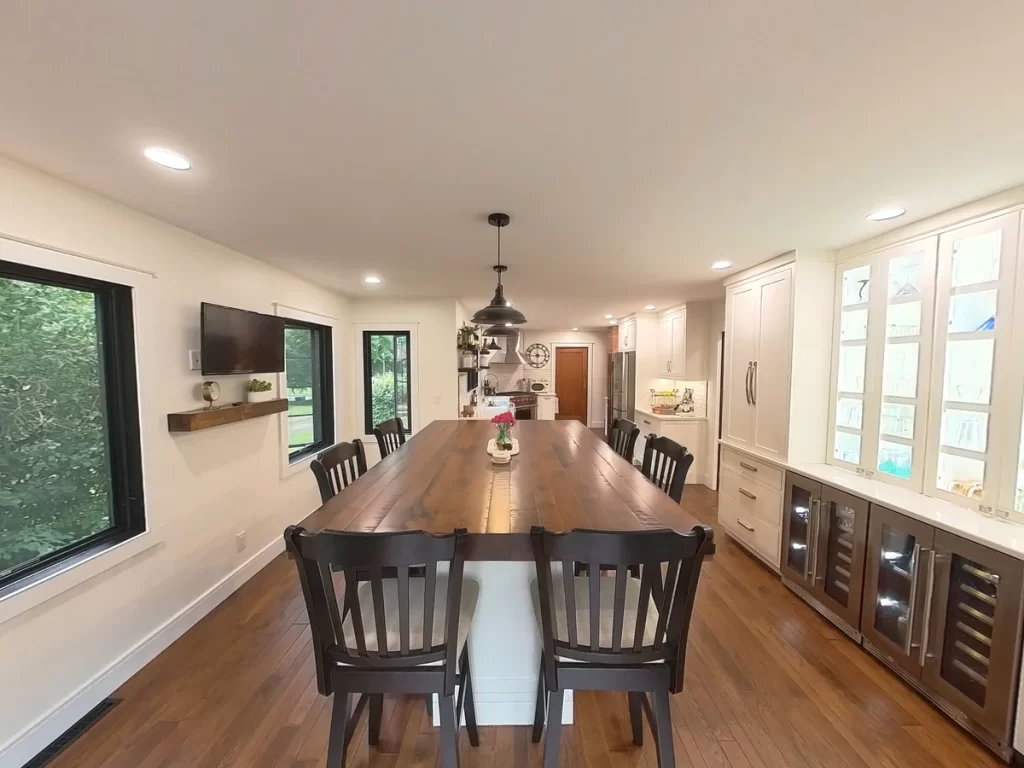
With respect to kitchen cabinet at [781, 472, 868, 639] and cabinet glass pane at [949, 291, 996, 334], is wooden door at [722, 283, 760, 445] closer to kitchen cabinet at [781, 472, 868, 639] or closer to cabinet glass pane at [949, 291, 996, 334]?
kitchen cabinet at [781, 472, 868, 639]

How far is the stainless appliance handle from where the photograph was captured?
6.68 ft

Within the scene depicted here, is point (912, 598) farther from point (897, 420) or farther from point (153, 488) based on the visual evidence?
point (153, 488)

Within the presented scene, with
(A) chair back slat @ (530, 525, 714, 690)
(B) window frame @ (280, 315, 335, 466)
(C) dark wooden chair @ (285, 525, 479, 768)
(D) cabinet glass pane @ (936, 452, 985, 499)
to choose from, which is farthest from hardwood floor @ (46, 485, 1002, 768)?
(B) window frame @ (280, 315, 335, 466)

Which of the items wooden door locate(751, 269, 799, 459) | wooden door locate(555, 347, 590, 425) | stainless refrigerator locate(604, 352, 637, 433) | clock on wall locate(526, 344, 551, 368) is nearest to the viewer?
wooden door locate(751, 269, 799, 459)

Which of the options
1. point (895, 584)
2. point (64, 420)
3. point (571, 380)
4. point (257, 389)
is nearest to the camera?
point (64, 420)

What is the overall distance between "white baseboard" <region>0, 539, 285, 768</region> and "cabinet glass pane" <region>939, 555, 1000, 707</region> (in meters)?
3.75

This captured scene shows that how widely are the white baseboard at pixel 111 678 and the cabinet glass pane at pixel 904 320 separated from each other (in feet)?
14.3

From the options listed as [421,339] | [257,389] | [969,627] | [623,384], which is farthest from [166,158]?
[623,384]

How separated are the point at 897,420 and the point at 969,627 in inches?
42.3

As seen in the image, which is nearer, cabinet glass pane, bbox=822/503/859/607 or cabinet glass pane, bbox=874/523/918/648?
cabinet glass pane, bbox=874/523/918/648

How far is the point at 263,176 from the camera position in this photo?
1812 millimetres

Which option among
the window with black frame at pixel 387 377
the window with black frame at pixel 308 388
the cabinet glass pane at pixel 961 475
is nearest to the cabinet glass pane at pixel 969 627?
the cabinet glass pane at pixel 961 475

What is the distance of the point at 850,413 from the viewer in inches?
113

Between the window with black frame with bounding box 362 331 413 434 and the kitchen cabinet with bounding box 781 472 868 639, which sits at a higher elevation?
the window with black frame with bounding box 362 331 413 434
